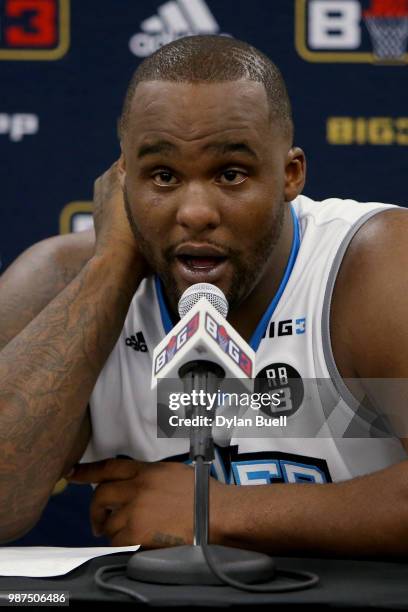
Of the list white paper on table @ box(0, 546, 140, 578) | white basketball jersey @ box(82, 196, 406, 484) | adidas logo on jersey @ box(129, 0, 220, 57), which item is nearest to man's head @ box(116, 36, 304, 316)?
white basketball jersey @ box(82, 196, 406, 484)

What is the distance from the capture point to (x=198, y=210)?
54.0 inches

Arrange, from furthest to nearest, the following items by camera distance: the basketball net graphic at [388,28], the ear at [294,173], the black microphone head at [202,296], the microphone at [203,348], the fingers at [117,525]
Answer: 1. the basketball net graphic at [388,28]
2. the ear at [294,173]
3. the fingers at [117,525]
4. the black microphone head at [202,296]
5. the microphone at [203,348]

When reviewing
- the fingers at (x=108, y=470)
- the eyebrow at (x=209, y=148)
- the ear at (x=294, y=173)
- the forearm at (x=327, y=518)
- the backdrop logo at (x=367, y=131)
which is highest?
the backdrop logo at (x=367, y=131)

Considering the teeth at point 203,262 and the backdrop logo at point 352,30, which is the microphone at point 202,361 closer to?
the teeth at point 203,262

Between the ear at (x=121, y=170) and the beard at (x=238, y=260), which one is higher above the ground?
the ear at (x=121, y=170)

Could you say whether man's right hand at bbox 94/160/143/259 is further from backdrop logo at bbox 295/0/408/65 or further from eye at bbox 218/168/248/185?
backdrop logo at bbox 295/0/408/65

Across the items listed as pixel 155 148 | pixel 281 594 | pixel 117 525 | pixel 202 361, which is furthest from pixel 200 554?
pixel 155 148

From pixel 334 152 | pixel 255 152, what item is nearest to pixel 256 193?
pixel 255 152

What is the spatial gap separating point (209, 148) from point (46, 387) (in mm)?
421

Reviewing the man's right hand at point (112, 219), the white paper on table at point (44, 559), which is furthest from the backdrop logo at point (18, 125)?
the white paper on table at point (44, 559)

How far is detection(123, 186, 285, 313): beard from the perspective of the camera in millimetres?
1461

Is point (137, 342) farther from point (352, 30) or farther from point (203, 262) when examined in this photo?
point (352, 30)

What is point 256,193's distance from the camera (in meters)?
1.47

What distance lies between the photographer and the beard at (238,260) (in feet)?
4.79
